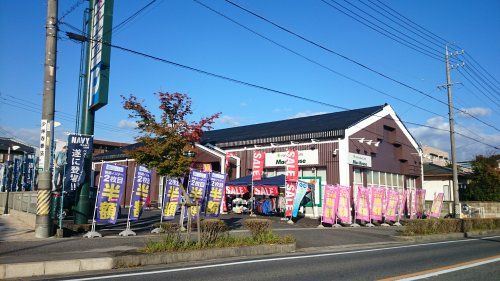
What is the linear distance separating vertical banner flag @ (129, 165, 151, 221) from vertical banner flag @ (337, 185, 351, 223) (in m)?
10.6

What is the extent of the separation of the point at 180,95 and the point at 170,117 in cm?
82

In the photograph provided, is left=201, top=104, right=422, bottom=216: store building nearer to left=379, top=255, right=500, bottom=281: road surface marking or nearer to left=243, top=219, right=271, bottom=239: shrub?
left=243, top=219, right=271, bottom=239: shrub

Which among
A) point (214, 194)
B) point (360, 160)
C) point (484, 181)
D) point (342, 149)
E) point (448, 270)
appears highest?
point (342, 149)

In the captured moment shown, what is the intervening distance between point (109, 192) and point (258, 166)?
13121 mm

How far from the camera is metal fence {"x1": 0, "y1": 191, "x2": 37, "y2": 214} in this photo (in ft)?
58.7

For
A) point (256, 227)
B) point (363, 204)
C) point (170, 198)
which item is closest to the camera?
point (256, 227)

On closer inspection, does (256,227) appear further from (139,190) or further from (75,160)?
(75,160)

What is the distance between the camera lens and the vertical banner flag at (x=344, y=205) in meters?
21.9

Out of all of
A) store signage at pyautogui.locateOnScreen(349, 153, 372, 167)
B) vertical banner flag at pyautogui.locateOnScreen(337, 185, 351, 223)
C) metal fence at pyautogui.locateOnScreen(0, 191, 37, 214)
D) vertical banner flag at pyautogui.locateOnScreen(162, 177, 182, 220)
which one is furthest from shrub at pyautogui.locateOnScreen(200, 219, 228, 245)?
store signage at pyautogui.locateOnScreen(349, 153, 372, 167)

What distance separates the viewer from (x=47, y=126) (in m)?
13.1

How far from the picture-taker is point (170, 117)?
1420 centimetres

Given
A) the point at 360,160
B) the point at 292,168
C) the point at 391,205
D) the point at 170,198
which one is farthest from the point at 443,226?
the point at 170,198

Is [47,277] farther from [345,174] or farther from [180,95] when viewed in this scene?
[345,174]

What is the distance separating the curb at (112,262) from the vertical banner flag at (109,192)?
Answer: 201 inches
